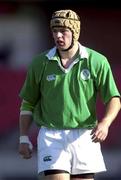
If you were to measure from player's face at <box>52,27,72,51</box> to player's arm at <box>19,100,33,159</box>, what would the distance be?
476mm

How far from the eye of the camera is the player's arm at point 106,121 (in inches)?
213

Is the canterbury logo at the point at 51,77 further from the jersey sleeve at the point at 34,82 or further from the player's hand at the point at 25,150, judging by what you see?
the player's hand at the point at 25,150

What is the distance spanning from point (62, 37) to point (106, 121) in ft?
2.01

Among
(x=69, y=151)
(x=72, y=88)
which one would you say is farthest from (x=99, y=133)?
(x=72, y=88)

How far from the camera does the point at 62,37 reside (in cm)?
564

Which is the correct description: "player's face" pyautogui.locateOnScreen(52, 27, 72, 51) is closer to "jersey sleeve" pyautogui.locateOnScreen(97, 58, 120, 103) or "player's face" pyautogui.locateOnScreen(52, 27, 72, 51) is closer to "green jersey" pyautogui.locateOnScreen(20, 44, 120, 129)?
"green jersey" pyautogui.locateOnScreen(20, 44, 120, 129)

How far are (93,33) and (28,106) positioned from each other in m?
5.04

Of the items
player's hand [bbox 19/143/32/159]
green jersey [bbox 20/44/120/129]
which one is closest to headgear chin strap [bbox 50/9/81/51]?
green jersey [bbox 20/44/120/129]

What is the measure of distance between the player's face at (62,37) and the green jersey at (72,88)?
101mm

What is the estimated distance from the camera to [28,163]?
34.4ft

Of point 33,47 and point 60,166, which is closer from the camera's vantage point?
point 60,166

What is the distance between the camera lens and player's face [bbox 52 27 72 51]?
5.62m

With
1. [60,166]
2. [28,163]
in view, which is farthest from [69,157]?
[28,163]

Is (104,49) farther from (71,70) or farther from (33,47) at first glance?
(71,70)
